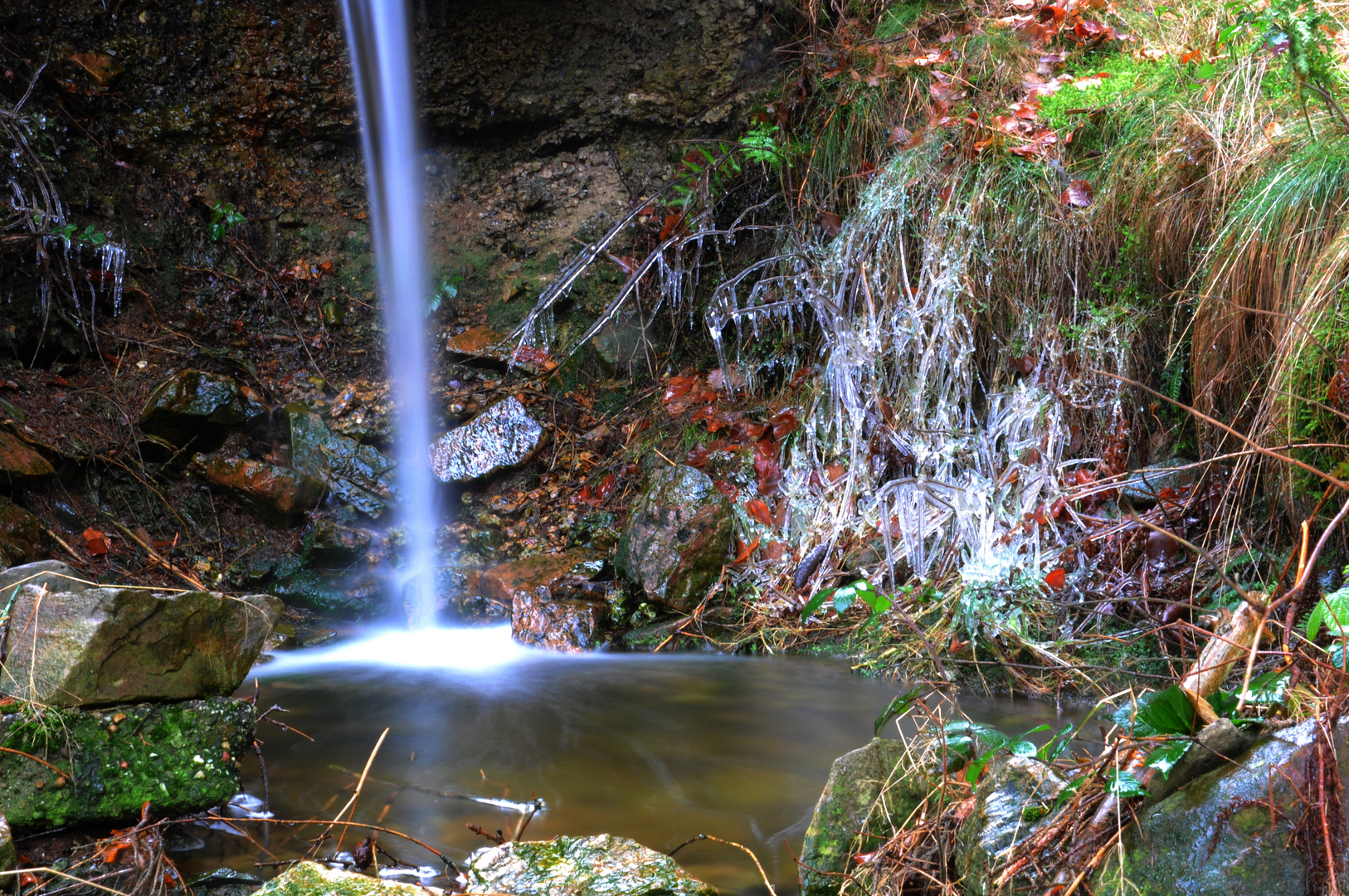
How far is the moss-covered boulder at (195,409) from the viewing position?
4.68 m

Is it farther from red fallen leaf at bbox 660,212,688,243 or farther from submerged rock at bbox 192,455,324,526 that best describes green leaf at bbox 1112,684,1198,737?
submerged rock at bbox 192,455,324,526

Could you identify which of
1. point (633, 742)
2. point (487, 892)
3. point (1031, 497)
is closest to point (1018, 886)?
point (487, 892)

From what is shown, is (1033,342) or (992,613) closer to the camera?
(992,613)

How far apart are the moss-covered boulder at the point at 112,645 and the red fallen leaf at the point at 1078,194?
3.48 meters

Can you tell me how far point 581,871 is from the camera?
5.79 ft

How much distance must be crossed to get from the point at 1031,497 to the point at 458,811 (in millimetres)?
2481

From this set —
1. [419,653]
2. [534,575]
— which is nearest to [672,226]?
[534,575]

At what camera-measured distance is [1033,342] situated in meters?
3.79

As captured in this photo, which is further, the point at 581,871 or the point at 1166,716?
the point at 581,871

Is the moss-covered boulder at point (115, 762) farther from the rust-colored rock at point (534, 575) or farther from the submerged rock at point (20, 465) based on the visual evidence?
the submerged rock at point (20, 465)

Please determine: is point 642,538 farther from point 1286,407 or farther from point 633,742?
point 1286,407

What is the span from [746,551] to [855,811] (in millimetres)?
2484

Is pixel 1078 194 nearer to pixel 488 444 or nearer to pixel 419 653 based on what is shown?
pixel 488 444

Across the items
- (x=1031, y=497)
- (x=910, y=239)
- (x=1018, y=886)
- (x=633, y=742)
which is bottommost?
(x=633, y=742)
